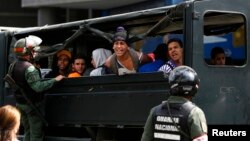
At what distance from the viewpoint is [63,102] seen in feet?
23.7

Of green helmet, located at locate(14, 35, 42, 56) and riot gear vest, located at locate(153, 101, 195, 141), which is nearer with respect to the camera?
riot gear vest, located at locate(153, 101, 195, 141)

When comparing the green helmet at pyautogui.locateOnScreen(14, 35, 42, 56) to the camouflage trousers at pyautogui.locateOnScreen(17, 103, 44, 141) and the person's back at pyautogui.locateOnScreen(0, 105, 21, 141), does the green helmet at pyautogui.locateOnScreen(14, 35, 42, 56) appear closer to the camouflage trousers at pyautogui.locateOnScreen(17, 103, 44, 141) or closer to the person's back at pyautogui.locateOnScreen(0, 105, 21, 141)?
the camouflage trousers at pyautogui.locateOnScreen(17, 103, 44, 141)

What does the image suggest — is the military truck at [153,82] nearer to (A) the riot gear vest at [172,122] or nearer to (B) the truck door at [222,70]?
(B) the truck door at [222,70]

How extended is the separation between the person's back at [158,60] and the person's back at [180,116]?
6.31 feet

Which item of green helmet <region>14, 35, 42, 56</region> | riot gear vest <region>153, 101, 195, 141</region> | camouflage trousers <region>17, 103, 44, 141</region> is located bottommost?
camouflage trousers <region>17, 103, 44, 141</region>

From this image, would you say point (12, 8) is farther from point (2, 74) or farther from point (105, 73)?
point (105, 73)

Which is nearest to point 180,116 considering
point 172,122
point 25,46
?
point 172,122

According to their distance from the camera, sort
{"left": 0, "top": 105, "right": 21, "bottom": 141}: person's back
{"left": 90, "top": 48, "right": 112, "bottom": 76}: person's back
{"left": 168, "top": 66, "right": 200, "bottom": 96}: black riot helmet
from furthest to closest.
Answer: {"left": 90, "top": 48, "right": 112, "bottom": 76}: person's back, {"left": 168, "top": 66, "right": 200, "bottom": 96}: black riot helmet, {"left": 0, "top": 105, "right": 21, "bottom": 141}: person's back

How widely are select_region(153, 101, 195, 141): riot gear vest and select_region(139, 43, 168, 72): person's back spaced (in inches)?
76.1

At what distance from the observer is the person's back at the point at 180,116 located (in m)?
4.27

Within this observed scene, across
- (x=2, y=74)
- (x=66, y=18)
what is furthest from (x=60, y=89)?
(x=66, y=18)

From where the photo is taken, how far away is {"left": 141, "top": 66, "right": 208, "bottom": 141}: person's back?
427 centimetres

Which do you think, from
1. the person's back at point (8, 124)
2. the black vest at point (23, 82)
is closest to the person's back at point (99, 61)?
the black vest at point (23, 82)

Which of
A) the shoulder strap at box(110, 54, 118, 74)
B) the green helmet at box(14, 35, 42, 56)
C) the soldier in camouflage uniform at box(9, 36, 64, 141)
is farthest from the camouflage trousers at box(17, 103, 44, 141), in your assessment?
the shoulder strap at box(110, 54, 118, 74)
